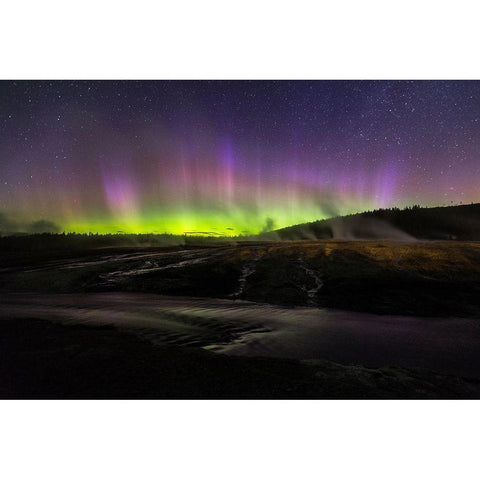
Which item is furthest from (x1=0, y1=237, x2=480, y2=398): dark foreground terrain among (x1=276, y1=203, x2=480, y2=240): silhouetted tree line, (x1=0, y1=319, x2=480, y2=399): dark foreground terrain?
(x1=276, y1=203, x2=480, y2=240): silhouetted tree line

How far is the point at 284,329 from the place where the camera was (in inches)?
268

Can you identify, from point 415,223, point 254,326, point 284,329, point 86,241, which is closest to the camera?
point 284,329

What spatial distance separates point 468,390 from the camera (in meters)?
4.41

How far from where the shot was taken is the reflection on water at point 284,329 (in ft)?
18.2

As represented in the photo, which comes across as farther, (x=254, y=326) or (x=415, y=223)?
(x=415, y=223)

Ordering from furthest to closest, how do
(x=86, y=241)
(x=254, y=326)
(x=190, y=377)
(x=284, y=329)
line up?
(x=86, y=241) → (x=254, y=326) → (x=284, y=329) → (x=190, y=377)

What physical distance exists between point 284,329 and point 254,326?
1.99ft

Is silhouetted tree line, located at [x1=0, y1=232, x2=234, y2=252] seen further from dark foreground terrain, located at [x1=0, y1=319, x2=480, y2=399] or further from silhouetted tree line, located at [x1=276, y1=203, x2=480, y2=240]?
dark foreground terrain, located at [x1=0, y1=319, x2=480, y2=399]

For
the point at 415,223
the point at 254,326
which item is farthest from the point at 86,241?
the point at 415,223

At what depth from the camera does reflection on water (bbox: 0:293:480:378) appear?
18.2 feet

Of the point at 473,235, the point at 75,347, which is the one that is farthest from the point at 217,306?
the point at 473,235

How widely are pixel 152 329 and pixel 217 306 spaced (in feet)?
7.69

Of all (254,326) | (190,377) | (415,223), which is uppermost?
(190,377)

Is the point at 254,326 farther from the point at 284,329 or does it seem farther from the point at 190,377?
the point at 190,377
